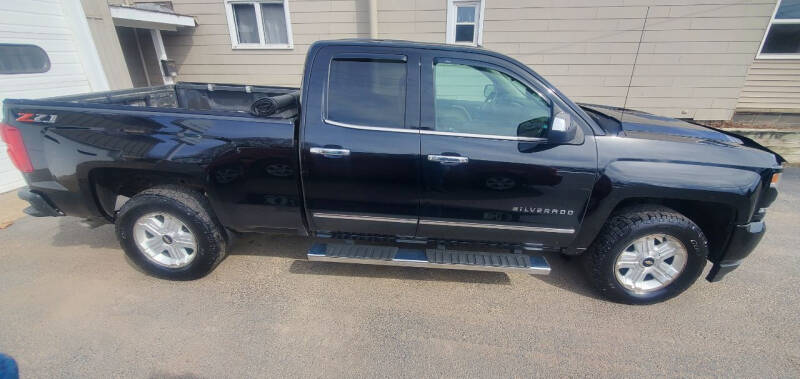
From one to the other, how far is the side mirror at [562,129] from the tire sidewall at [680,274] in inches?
34.1

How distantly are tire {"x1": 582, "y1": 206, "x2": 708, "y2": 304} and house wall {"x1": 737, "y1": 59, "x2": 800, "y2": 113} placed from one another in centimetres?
662

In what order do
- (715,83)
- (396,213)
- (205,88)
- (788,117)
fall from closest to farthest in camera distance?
(396,213), (205,88), (715,83), (788,117)

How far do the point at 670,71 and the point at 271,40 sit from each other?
26.2 ft

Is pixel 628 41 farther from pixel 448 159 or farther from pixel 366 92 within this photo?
pixel 366 92

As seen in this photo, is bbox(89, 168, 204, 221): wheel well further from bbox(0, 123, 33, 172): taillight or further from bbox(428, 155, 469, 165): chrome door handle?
bbox(428, 155, 469, 165): chrome door handle

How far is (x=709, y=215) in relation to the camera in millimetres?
2434

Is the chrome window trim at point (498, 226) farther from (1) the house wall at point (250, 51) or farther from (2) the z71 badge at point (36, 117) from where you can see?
(1) the house wall at point (250, 51)

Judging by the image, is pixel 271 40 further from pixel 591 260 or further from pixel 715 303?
pixel 715 303

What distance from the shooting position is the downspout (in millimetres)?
5965

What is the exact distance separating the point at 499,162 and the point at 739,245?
6.31 ft

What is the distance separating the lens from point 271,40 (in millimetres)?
6656

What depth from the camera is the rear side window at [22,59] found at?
4160mm

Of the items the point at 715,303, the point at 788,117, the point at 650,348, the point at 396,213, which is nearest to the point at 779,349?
the point at 715,303

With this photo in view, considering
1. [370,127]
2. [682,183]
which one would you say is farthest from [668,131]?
[370,127]
